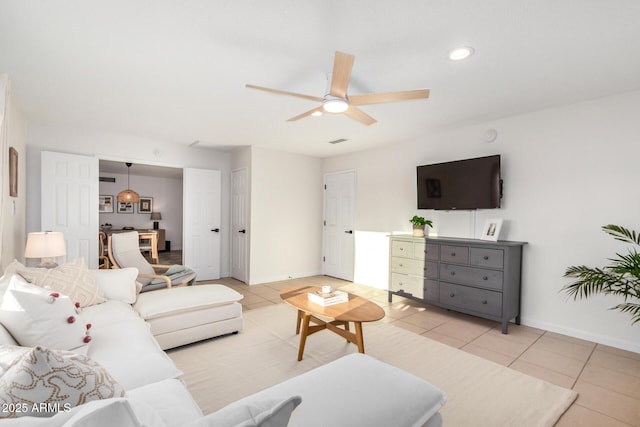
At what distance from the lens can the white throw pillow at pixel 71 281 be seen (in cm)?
224

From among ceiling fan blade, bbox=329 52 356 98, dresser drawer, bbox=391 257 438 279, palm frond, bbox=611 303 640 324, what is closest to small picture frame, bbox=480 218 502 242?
dresser drawer, bbox=391 257 438 279

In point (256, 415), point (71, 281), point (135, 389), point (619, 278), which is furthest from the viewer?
point (619, 278)

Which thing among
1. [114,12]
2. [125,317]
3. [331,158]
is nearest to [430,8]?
[114,12]

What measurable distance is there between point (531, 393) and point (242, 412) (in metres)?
2.32

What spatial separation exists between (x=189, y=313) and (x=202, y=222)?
9.69 feet

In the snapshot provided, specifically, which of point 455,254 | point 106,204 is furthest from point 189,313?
point 106,204

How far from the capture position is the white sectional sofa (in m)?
0.75

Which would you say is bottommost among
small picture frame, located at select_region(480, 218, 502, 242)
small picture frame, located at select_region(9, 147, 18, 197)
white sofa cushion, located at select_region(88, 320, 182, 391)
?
white sofa cushion, located at select_region(88, 320, 182, 391)

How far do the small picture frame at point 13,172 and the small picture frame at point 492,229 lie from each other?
5206 mm

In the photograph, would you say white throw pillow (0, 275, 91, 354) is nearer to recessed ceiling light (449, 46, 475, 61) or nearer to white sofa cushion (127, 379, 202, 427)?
white sofa cushion (127, 379, 202, 427)

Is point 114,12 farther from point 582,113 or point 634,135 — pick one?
point 634,135

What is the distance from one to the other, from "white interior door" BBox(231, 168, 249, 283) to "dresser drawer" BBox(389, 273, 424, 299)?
2.54m

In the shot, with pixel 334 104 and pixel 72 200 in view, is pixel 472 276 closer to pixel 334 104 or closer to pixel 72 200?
pixel 334 104

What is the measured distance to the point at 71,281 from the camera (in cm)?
246
